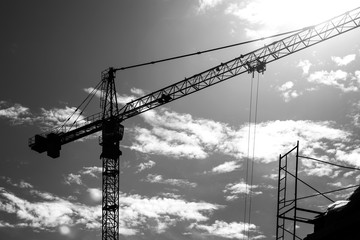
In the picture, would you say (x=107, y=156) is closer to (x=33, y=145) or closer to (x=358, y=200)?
(x=33, y=145)

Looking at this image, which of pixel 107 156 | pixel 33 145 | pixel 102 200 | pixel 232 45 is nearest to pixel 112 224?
pixel 102 200

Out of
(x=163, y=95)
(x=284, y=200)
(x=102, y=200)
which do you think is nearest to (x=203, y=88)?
(x=163, y=95)

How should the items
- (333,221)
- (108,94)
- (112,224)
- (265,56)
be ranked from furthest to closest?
(108,94)
(112,224)
(265,56)
(333,221)

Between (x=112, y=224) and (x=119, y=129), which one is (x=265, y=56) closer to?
(x=119, y=129)

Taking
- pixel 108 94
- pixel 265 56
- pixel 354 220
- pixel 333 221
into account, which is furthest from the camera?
pixel 108 94

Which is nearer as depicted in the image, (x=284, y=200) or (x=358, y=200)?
(x=358, y=200)

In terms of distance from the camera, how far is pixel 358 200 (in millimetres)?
15320

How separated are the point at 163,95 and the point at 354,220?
138 ft

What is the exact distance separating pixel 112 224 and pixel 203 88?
18.0 metres

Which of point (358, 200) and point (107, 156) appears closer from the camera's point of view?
point (358, 200)

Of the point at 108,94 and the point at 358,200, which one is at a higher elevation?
the point at 108,94

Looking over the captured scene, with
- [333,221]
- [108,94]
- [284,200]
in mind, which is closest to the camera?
[333,221]

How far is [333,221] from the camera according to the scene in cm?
1622

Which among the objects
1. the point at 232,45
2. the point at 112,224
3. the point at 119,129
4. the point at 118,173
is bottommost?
the point at 112,224
